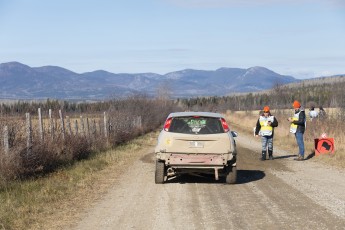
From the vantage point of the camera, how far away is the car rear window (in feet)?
40.5

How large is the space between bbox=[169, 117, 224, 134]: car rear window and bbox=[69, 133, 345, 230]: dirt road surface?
1.32 meters

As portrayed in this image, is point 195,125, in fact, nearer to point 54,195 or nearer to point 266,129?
point 54,195

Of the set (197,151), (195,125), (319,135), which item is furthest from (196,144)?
(319,135)

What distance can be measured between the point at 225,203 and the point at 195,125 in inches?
122

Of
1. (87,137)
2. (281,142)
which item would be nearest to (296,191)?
(87,137)

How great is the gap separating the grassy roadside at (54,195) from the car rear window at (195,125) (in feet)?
7.24

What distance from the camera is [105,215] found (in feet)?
29.0

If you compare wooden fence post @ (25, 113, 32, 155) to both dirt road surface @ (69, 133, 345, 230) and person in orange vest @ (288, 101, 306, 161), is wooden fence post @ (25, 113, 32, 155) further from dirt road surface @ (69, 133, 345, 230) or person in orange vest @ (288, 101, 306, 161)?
person in orange vest @ (288, 101, 306, 161)

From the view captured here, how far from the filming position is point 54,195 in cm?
1084

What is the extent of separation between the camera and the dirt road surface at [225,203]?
26.7ft

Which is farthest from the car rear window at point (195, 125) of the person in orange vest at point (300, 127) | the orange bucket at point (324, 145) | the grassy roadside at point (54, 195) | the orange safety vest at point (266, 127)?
the orange bucket at point (324, 145)

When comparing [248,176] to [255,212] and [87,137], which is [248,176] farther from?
[87,137]

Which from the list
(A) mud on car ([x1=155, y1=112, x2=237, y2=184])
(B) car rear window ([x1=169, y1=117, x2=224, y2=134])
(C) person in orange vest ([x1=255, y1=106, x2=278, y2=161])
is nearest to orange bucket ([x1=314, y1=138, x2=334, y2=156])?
(C) person in orange vest ([x1=255, y1=106, x2=278, y2=161])

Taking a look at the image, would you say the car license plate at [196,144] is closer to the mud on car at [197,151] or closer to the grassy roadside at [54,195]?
the mud on car at [197,151]
